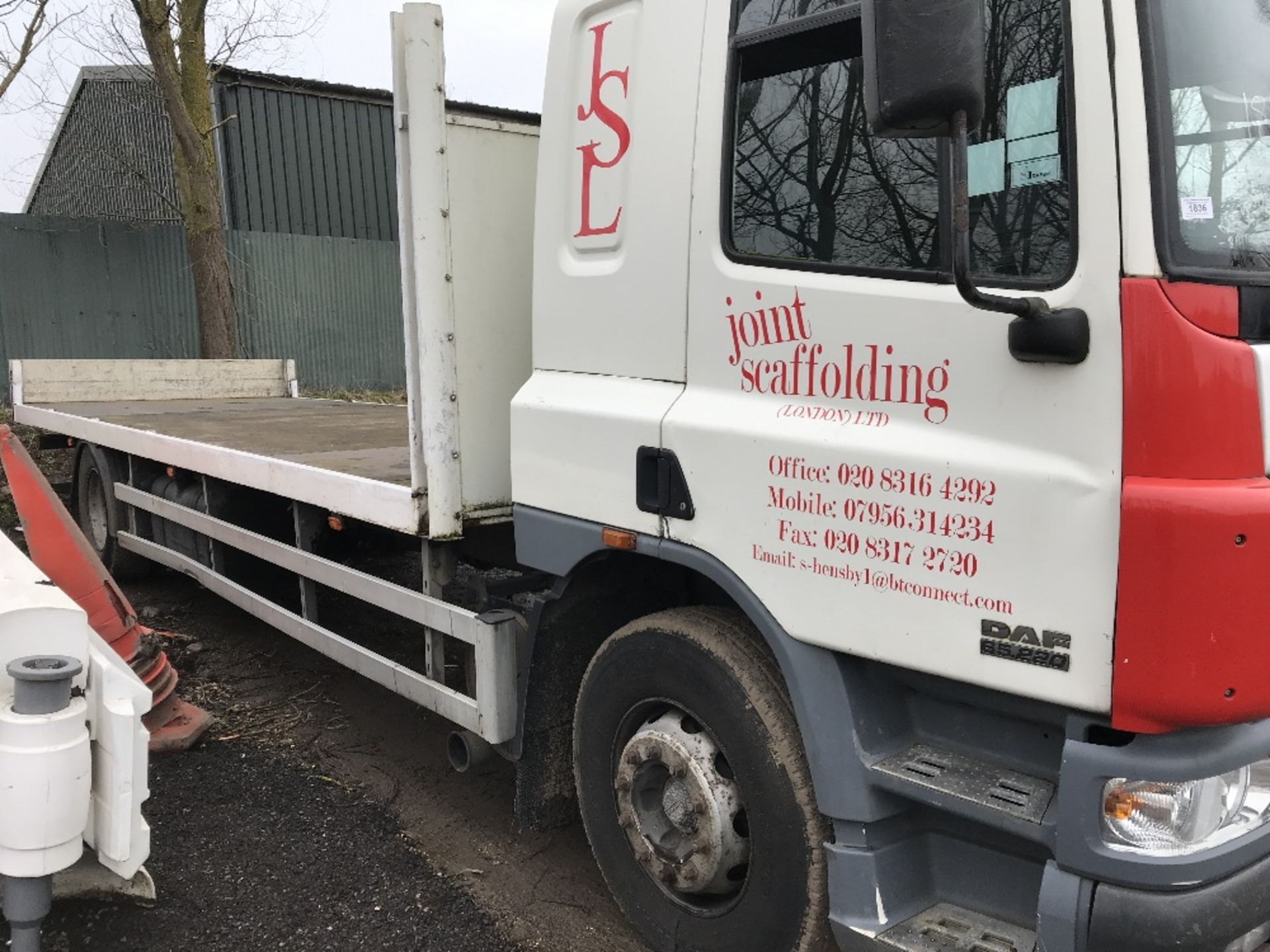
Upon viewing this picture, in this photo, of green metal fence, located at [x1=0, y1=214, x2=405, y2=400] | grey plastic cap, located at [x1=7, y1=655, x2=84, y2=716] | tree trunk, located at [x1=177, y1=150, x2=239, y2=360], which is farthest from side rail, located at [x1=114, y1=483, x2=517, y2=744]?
tree trunk, located at [x1=177, y1=150, x2=239, y2=360]

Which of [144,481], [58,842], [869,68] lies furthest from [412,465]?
[144,481]

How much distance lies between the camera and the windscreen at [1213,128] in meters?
1.80

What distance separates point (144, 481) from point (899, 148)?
5.20 m

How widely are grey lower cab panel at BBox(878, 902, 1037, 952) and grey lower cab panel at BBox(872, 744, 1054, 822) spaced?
28cm

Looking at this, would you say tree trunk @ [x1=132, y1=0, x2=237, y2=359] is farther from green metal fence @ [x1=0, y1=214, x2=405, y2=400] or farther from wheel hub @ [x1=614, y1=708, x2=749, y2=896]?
wheel hub @ [x1=614, y1=708, x2=749, y2=896]

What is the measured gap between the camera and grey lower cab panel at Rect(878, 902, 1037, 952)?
6.79ft

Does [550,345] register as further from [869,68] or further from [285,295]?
[285,295]

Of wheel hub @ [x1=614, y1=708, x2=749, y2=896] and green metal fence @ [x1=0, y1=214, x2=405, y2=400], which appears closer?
wheel hub @ [x1=614, y1=708, x2=749, y2=896]

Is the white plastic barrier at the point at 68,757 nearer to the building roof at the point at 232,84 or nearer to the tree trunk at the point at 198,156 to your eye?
the tree trunk at the point at 198,156

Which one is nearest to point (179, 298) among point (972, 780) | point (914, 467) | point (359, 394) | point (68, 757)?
point (359, 394)

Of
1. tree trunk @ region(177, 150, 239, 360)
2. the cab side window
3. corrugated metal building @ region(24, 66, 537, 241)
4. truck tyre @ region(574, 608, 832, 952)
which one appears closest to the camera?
the cab side window

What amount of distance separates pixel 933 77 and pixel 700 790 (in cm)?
164

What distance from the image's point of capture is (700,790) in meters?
2.49

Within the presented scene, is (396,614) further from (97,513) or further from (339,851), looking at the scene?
(97,513)
